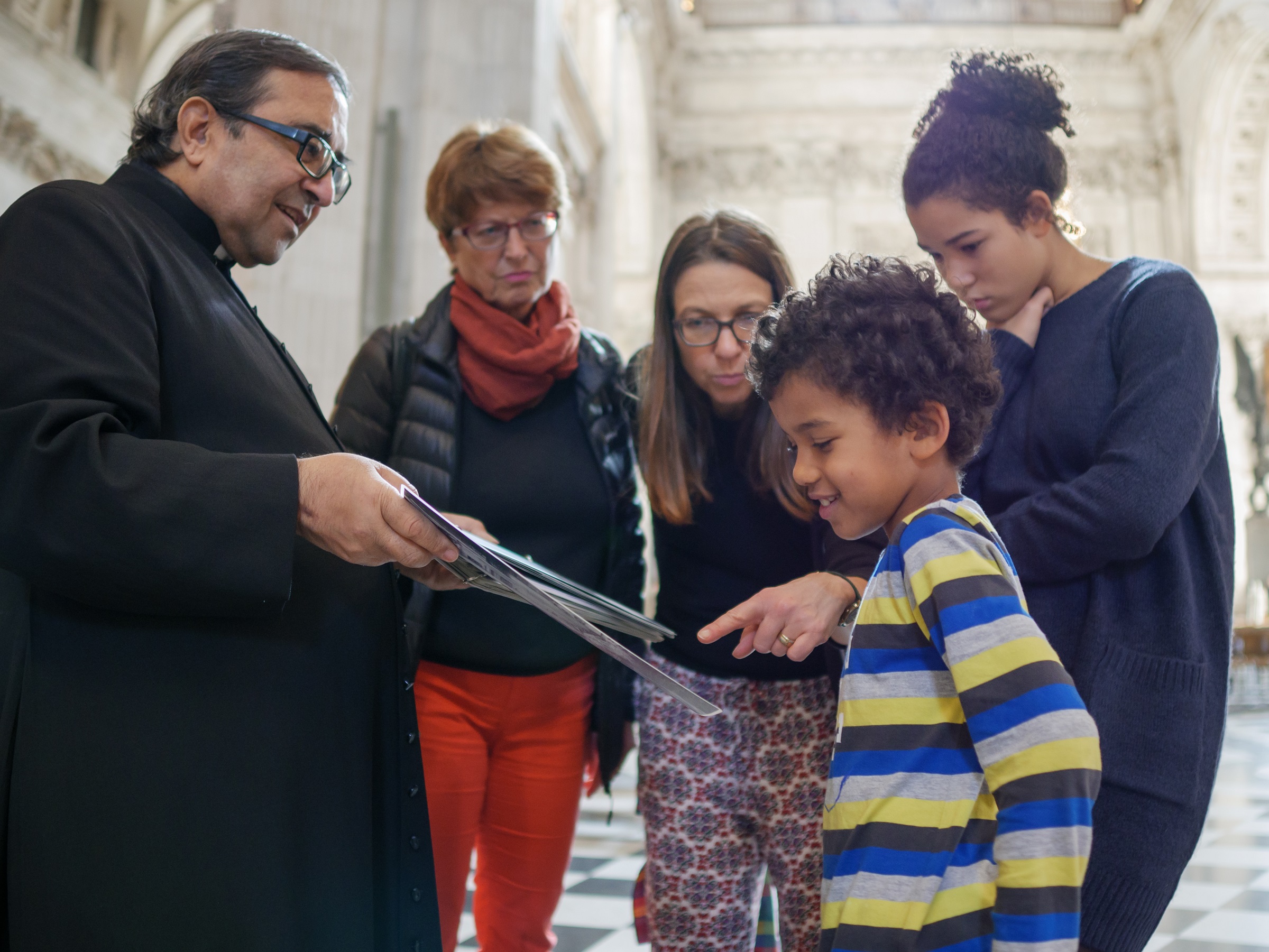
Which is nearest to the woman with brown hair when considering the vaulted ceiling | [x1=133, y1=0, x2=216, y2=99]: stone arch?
[x1=133, y1=0, x2=216, y2=99]: stone arch

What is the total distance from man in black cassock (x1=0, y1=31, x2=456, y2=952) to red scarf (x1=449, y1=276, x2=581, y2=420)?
2.18ft

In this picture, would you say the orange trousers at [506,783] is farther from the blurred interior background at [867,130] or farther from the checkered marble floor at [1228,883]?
the blurred interior background at [867,130]

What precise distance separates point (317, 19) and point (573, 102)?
6197mm

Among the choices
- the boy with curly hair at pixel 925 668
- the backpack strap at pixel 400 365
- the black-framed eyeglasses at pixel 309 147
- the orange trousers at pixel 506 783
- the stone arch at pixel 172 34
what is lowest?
the orange trousers at pixel 506 783

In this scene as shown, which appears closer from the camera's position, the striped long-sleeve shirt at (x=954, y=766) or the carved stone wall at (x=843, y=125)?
the striped long-sleeve shirt at (x=954, y=766)

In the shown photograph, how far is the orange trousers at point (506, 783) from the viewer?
175cm

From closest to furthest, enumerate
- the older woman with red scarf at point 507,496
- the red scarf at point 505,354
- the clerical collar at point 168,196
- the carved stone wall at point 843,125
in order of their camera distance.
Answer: the clerical collar at point 168,196
the older woman with red scarf at point 507,496
the red scarf at point 505,354
the carved stone wall at point 843,125

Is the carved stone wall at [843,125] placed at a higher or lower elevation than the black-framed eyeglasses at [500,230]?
higher

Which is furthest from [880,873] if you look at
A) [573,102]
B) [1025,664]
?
[573,102]

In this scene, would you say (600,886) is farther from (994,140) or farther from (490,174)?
(994,140)

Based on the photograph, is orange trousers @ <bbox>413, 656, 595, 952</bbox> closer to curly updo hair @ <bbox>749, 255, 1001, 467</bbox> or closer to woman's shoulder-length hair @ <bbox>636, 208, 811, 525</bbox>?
woman's shoulder-length hair @ <bbox>636, 208, 811, 525</bbox>

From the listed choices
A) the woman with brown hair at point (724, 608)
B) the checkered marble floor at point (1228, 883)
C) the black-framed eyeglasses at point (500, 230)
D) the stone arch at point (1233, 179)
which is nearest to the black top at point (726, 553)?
the woman with brown hair at point (724, 608)

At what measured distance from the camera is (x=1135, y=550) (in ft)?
3.93

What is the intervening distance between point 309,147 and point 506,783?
114cm
